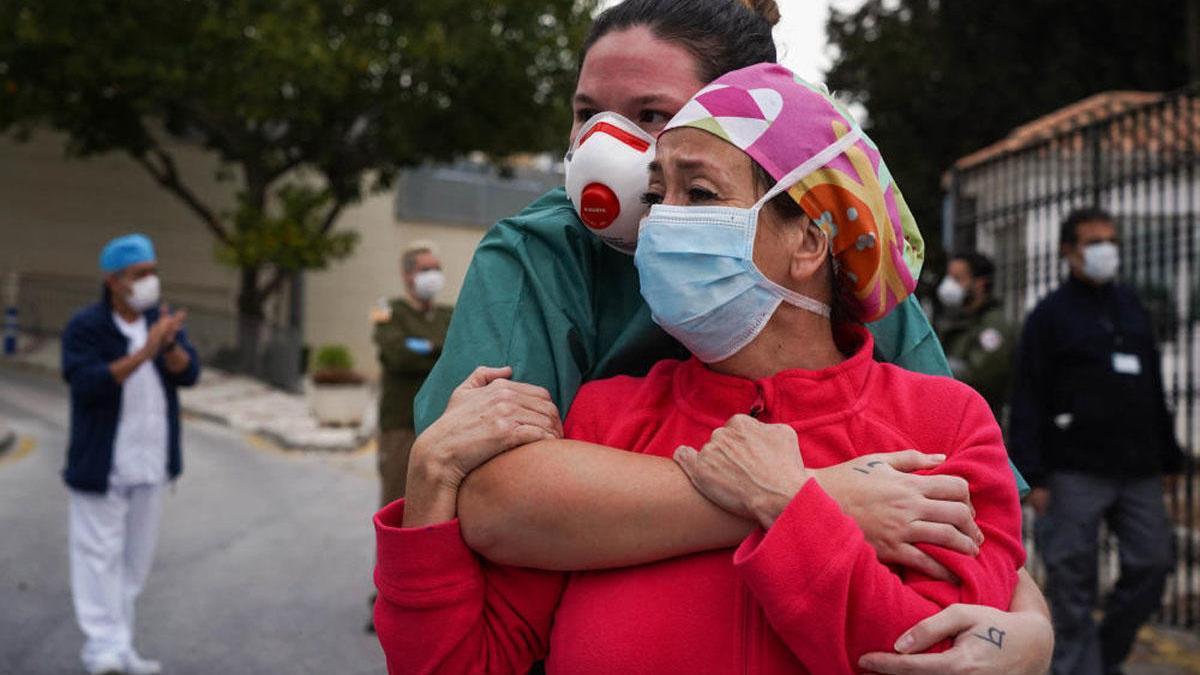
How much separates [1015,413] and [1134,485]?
2.05 ft

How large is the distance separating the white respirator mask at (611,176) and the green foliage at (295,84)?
18823 millimetres

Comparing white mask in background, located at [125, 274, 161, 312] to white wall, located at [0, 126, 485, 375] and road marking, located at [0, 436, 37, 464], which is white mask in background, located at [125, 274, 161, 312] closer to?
road marking, located at [0, 436, 37, 464]

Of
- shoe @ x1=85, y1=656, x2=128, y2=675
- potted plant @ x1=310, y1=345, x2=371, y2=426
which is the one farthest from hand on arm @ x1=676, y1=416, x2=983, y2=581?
potted plant @ x1=310, y1=345, x2=371, y2=426

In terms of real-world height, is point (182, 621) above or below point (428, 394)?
below

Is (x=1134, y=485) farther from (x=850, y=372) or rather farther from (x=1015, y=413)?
(x=850, y=372)

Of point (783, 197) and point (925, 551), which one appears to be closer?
point (925, 551)

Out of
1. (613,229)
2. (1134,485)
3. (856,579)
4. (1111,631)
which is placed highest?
(613,229)

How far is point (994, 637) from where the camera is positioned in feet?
5.32

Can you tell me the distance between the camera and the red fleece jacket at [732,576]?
1.57 metres

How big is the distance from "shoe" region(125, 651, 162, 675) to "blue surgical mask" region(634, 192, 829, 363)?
515 centimetres

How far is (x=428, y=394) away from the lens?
1.91m

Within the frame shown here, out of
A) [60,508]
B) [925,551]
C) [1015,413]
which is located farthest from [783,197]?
[60,508]

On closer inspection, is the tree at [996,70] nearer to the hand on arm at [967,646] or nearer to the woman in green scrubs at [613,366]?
the woman in green scrubs at [613,366]

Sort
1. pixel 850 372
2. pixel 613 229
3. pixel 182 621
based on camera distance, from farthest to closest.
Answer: pixel 182 621 → pixel 613 229 → pixel 850 372
